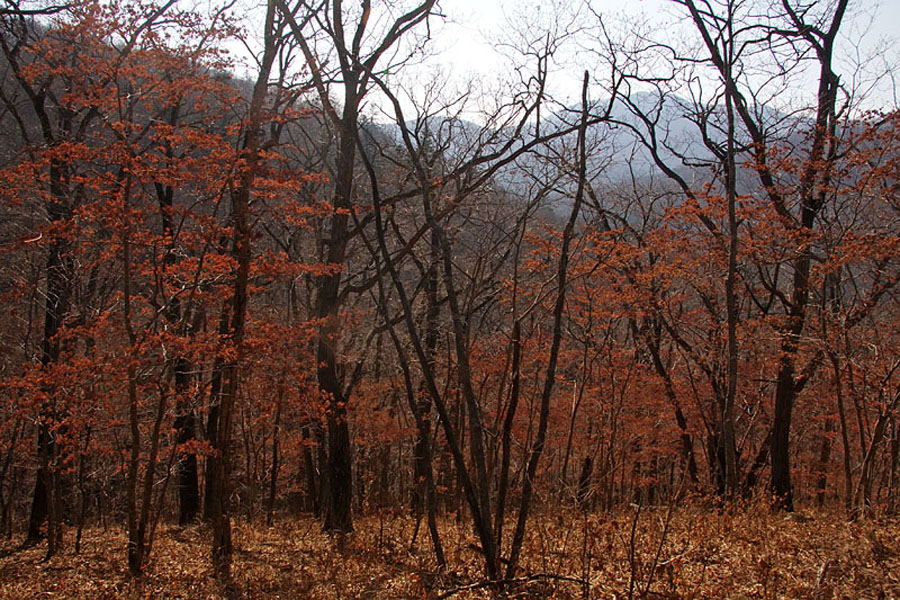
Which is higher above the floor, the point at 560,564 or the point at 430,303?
the point at 430,303

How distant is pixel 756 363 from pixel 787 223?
536cm

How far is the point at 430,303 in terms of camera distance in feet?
49.1

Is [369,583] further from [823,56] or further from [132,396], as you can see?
[823,56]

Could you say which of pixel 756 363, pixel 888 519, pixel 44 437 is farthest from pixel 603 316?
pixel 44 437

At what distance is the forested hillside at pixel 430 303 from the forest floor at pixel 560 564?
6 centimetres

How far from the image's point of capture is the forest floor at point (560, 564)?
17.1ft

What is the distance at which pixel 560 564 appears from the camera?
5711 mm

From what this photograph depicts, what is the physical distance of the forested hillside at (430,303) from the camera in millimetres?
6457

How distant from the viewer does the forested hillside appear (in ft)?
21.2

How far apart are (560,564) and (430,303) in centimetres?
964

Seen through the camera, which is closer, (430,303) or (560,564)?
(560,564)

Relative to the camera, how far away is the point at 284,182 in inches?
326

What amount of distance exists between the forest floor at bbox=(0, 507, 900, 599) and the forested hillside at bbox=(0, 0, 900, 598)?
64 millimetres

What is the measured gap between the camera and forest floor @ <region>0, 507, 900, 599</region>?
520cm
